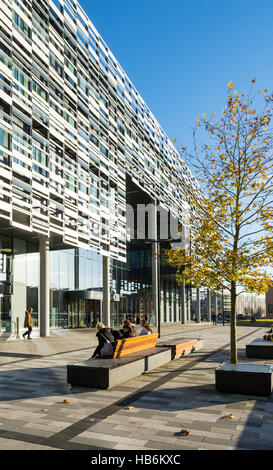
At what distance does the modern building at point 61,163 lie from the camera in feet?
70.0

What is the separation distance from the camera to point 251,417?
6852 mm

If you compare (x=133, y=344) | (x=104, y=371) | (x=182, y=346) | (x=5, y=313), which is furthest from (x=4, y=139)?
(x=104, y=371)

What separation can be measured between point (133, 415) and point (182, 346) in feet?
27.3

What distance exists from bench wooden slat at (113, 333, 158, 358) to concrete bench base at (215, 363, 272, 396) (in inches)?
112

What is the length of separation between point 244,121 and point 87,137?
1983 centimetres

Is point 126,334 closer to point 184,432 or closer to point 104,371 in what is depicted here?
point 104,371

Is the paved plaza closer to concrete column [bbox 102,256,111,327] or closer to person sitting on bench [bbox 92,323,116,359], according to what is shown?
person sitting on bench [bbox 92,323,116,359]

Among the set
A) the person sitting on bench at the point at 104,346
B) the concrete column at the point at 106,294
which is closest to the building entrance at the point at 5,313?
the concrete column at the point at 106,294

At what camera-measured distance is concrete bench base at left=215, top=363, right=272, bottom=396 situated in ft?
27.5

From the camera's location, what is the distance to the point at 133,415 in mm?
6934

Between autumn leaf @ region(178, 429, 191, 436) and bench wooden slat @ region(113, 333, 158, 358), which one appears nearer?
autumn leaf @ region(178, 429, 191, 436)

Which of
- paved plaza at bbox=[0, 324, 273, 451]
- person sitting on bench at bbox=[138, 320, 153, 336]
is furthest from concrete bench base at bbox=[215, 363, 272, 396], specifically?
person sitting on bench at bbox=[138, 320, 153, 336]
